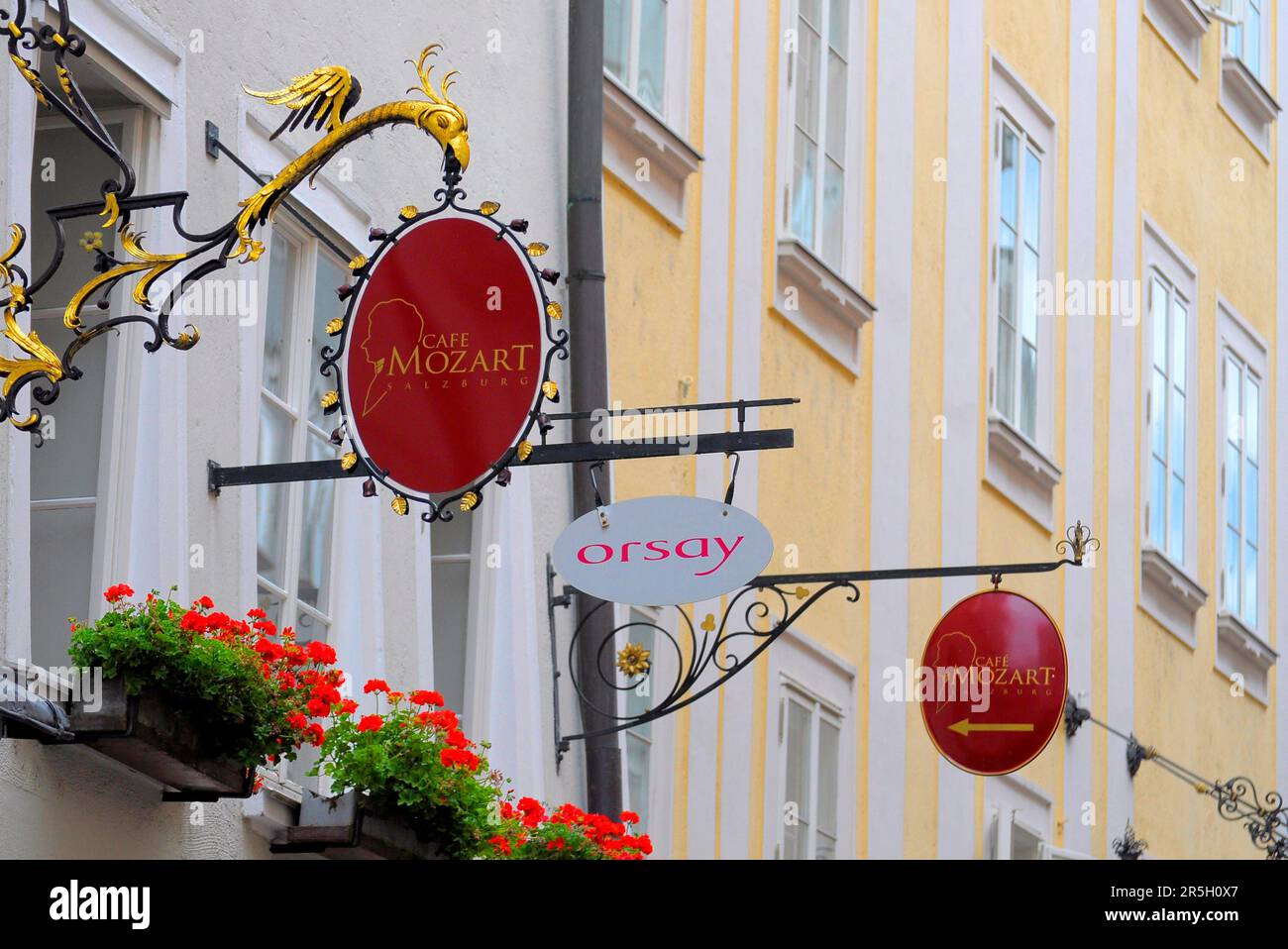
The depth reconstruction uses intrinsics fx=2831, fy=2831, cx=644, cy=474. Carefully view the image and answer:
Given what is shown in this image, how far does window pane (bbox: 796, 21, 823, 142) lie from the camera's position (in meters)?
15.0

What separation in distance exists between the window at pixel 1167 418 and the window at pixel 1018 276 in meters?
1.86

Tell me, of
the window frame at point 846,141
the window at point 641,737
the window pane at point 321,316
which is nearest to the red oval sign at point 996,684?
the window at point 641,737

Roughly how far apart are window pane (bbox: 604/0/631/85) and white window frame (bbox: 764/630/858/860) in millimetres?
2914

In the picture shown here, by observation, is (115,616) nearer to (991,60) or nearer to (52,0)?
(52,0)

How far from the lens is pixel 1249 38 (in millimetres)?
23062

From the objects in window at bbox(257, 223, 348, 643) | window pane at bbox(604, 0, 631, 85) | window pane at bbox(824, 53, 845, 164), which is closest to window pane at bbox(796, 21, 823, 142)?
window pane at bbox(824, 53, 845, 164)

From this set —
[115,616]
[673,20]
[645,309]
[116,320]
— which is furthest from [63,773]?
[673,20]

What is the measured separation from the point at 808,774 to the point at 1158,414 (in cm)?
670

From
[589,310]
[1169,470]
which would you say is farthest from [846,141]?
[1169,470]

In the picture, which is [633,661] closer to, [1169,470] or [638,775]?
[638,775]

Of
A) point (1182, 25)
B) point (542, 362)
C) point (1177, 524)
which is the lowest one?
point (542, 362)

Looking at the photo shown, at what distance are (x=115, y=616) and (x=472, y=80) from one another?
13.7 feet

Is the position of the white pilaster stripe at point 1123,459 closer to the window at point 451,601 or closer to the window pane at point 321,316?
the window at point 451,601

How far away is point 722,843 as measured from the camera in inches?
522
